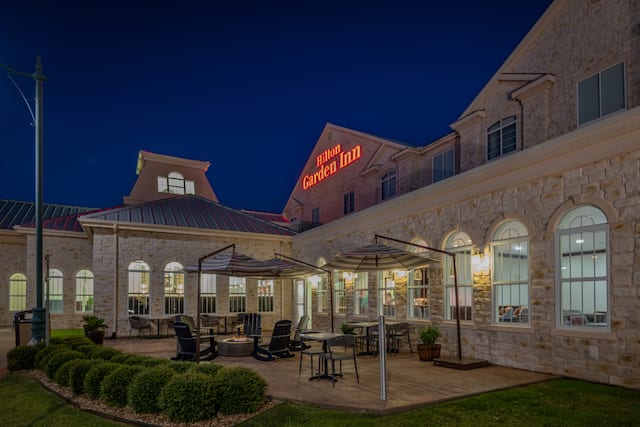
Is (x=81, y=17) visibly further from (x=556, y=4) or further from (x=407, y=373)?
(x=407, y=373)

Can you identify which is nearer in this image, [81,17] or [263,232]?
[263,232]

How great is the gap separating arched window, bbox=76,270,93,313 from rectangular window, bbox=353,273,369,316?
13.6 m

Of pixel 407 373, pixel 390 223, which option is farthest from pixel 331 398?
pixel 390 223

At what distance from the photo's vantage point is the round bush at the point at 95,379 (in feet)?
24.0

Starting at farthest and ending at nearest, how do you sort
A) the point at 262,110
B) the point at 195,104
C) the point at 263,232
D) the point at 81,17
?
the point at 262,110 → the point at 195,104 → the point at 81,17 → the point at 263,232

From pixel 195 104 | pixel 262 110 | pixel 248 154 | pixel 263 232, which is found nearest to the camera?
pixel 263 232

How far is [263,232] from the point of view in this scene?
68.9ft

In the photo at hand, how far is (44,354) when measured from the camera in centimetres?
971

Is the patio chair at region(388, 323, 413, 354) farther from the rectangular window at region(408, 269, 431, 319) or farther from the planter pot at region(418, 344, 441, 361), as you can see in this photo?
the planter pot at region(418, 344, 441, 361)

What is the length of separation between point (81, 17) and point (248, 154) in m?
85.7

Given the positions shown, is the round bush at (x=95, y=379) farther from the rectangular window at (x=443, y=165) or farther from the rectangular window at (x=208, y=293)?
the rectangular window at (x=443, y=165)

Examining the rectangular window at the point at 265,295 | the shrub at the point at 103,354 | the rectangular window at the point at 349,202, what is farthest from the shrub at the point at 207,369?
the rectangular window at the point at 349,202

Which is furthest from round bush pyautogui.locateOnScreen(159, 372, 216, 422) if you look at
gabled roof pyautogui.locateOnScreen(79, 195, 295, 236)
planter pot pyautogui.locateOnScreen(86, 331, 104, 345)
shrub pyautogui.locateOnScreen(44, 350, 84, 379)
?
gabled roof pyautogui.locateOnScreen(79, 195, 295, 236)

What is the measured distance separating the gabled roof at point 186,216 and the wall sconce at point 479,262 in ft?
39.0
